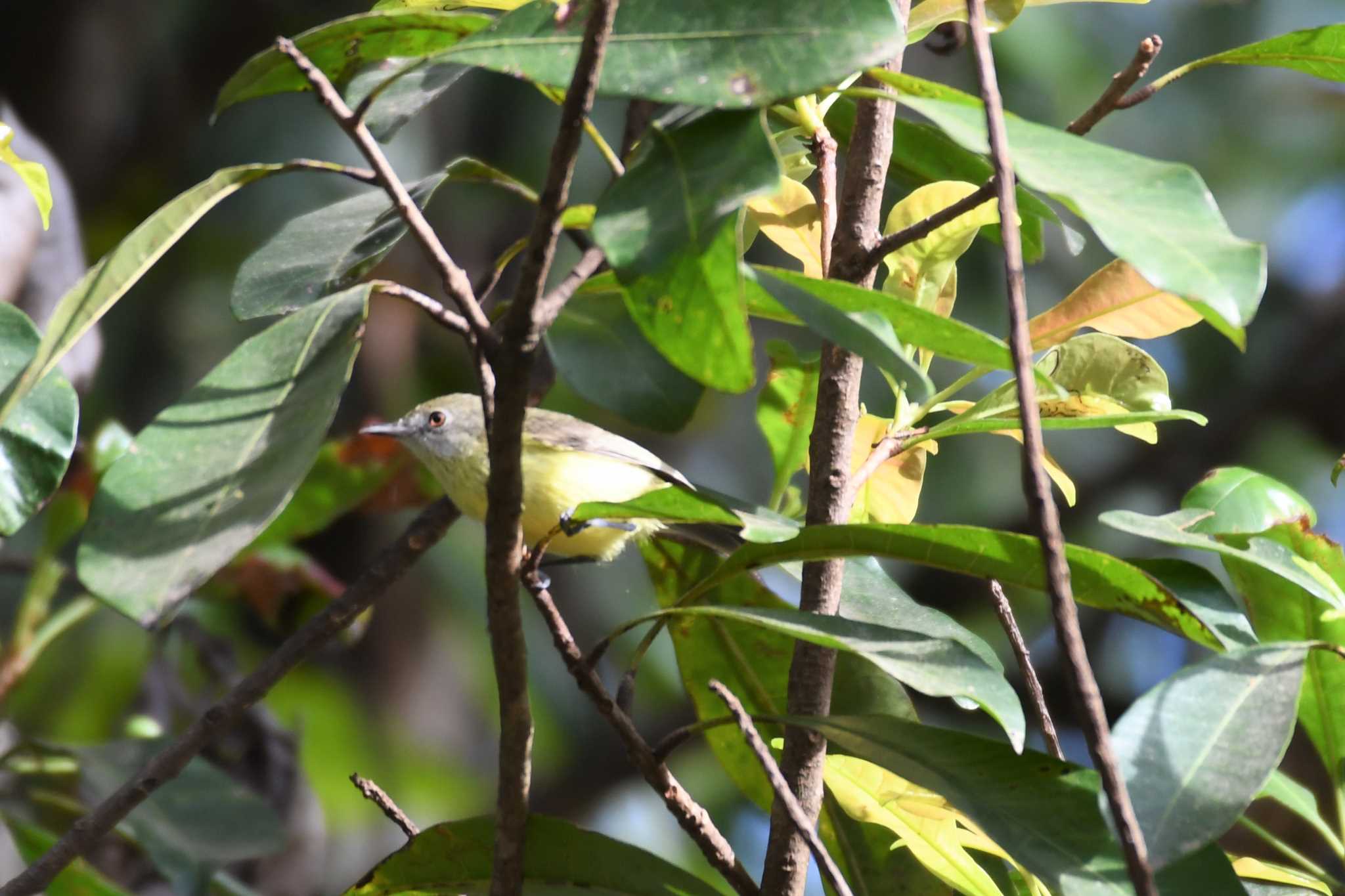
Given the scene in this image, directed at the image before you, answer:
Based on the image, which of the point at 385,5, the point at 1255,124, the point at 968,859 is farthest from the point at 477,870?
the point at 1255,124

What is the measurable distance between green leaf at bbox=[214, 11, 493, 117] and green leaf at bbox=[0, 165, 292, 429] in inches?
4.6

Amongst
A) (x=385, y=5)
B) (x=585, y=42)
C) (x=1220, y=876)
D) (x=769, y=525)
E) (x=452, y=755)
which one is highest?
(x=385, y=5)

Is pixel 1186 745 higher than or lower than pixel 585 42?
lower

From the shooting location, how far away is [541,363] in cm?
203

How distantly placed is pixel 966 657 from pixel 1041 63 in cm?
479

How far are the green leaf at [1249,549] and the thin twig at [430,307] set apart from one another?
551mm

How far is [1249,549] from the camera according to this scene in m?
1.20

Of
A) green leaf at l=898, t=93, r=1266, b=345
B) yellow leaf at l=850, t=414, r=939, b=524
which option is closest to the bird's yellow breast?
yellow leaf at l=850, t=414, r=939, b=524

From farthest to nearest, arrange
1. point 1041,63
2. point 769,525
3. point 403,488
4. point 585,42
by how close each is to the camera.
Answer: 1. point 1041,63
2. point 403,488
3. point 769,525
4. point 585,42

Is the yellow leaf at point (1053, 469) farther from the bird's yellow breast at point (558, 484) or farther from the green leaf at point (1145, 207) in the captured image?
the bird's yellow breast at point (558, 484)

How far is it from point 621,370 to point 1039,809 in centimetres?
54

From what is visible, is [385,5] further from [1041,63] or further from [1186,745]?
[1041,63]

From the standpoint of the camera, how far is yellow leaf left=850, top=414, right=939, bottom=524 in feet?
5.08

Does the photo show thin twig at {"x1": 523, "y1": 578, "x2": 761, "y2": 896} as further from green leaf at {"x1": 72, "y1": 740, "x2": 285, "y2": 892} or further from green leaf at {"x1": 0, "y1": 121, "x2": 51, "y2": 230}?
green leaf at {"x1": 72, "y1": 740, "x2": 285, "y2": 892}
